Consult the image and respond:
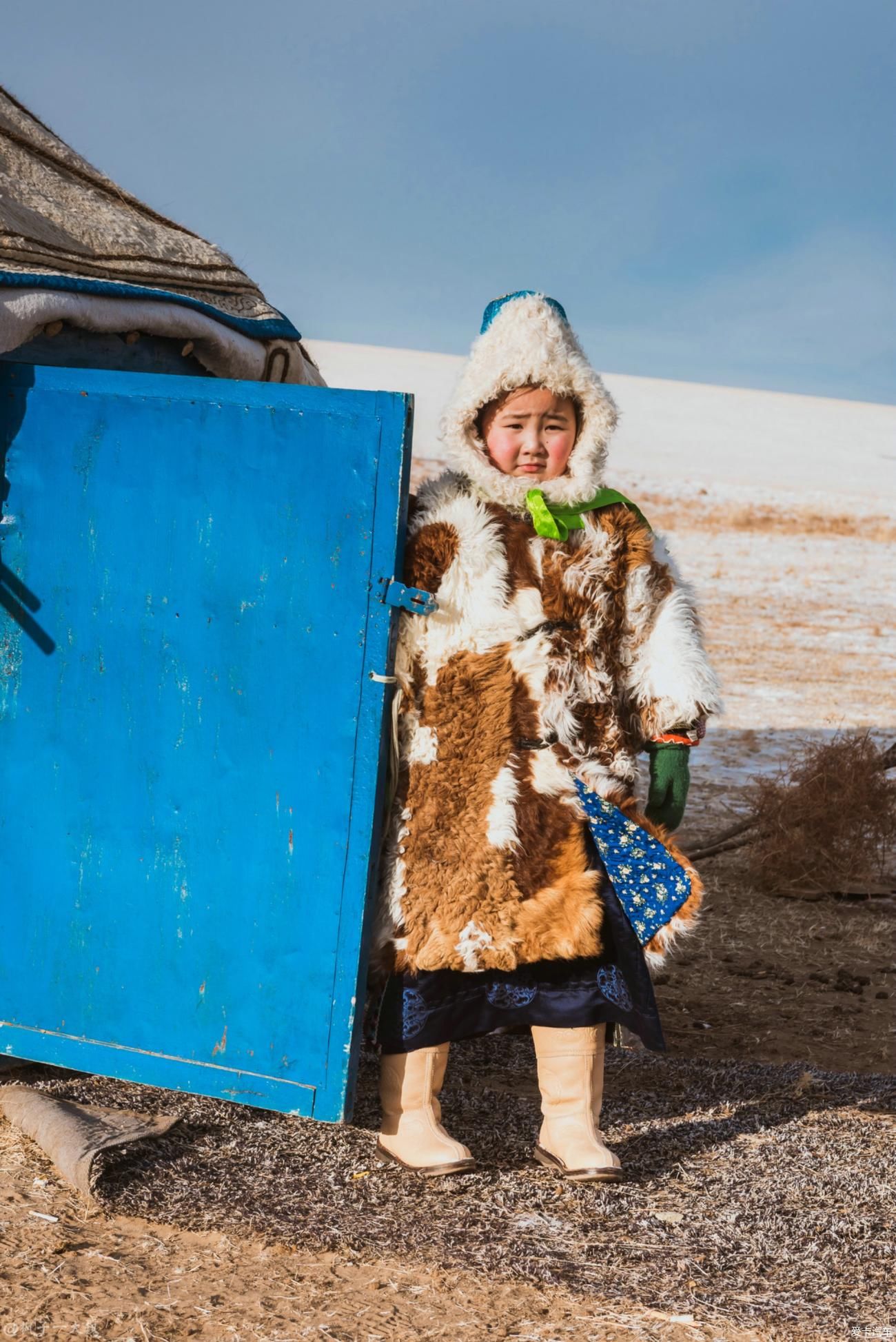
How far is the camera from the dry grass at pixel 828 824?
6.72 metres

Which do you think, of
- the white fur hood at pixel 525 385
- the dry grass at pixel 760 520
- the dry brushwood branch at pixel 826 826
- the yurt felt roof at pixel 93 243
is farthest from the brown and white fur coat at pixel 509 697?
the dry grass at pixel 760 520

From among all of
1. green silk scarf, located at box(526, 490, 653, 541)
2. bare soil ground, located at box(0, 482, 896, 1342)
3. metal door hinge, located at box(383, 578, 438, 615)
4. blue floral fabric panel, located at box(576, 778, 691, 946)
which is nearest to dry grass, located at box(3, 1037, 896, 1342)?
bare soil ground, located at box(0, 482, 896, 1342)

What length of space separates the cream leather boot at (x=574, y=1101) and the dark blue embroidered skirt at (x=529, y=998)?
59mm

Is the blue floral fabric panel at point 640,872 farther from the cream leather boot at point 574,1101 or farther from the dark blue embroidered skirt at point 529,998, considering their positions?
the cream leather boot at point 574,1101

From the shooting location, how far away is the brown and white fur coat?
320 centimetres

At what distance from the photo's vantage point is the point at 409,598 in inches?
122

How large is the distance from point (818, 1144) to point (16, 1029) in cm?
217

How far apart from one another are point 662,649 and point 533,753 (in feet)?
1.34

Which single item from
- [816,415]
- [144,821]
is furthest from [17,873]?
[816,415]

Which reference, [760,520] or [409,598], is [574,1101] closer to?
[409,598]

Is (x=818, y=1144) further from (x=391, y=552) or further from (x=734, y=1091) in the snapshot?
(x=391, y=552)

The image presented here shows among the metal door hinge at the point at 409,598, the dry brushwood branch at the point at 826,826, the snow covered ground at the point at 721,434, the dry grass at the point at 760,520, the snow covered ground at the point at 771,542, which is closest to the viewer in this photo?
the metal door hinge at the point at 409,598

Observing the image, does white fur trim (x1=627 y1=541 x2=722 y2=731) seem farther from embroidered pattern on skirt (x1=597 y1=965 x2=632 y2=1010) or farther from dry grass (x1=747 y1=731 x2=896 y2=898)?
dry grass (x1=747 y1=731 x2=896 y2=898)

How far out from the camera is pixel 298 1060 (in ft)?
10.5
